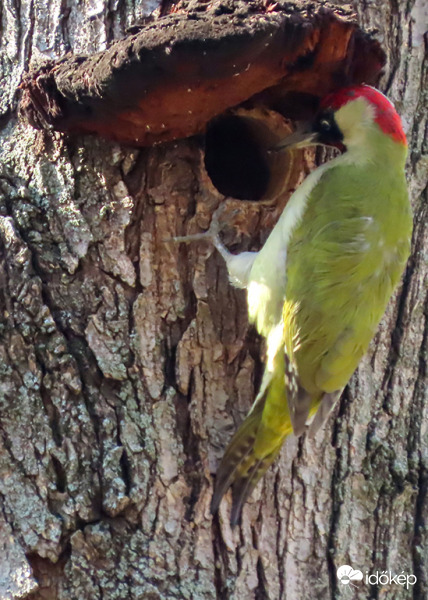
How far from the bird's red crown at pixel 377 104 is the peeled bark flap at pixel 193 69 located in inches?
3.4

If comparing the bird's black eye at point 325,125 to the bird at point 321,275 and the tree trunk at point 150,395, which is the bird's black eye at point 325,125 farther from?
the tree trunk at point 150,395

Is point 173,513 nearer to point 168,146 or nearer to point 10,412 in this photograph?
point 10,412

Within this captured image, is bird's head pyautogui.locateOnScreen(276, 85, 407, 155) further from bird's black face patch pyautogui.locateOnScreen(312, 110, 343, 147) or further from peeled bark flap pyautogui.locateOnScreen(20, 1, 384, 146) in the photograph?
peeled bark flap pyautogui.locateOnScreen(20, 1, 384, 146)

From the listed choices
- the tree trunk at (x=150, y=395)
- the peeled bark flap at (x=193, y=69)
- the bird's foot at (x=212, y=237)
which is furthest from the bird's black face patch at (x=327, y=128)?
the bird's foot at (x=212, y=237)

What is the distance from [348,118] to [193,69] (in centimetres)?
84

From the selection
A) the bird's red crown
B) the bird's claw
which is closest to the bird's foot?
the bird's claw

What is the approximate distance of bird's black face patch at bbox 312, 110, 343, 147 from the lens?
260 cm

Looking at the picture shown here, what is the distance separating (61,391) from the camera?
2.28 m

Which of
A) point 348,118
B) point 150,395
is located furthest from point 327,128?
point 150,395

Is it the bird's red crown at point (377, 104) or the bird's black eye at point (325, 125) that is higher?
the bird's red crown at point (377, 104)

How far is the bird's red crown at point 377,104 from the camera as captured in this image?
257cm

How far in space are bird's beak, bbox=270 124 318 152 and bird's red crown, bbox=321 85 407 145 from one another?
13 cm

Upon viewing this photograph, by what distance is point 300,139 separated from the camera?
2.62m

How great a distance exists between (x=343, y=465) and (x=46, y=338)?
43.4 inches
